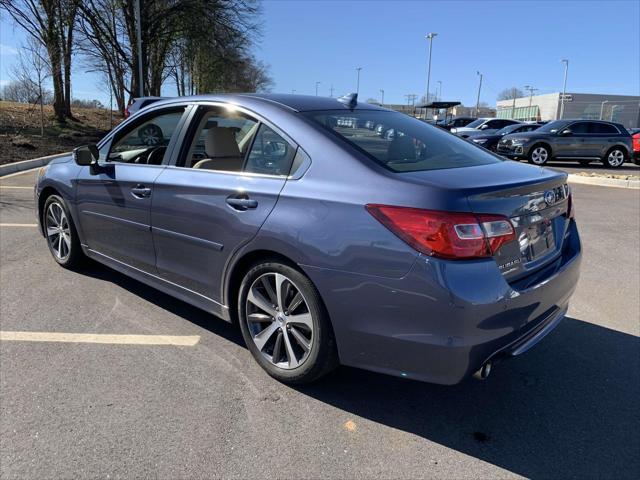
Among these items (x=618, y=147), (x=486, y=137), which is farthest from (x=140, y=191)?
(x=486, y=137)

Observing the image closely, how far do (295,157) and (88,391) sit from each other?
5.87 ft

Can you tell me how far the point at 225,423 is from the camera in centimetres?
269

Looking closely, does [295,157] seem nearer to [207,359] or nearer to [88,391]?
[207,359]

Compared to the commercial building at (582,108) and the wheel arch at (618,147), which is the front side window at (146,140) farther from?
the commercial building at (582,108)

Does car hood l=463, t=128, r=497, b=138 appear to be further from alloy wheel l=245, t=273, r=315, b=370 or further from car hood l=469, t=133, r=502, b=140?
alloy wheel l=245, t=273, r=315, b=370

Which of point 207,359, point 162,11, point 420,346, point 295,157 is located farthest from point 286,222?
point 162,11

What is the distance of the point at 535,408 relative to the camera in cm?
289

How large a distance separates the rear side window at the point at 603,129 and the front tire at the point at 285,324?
1702 cm

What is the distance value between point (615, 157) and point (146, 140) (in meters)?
16.9

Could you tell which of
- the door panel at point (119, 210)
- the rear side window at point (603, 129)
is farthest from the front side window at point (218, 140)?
the rear side window at point (603, 129)

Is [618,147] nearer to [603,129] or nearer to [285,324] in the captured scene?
[603,129]

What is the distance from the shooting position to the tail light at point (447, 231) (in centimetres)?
233

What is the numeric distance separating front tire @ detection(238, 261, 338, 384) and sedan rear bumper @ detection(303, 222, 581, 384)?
0.36 feet

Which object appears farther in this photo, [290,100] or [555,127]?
[555,127]
